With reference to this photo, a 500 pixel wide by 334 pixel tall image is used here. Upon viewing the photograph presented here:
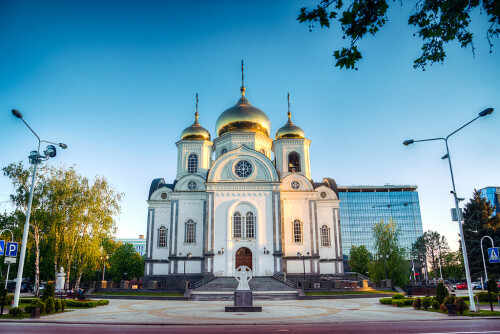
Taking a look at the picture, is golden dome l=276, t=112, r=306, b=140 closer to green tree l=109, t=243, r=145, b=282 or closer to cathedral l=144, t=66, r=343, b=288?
cathedral l=144, t=66, r=343, b=288

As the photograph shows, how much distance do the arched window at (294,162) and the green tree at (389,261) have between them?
11.3 meters

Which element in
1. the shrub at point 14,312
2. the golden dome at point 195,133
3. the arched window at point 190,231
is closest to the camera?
the shrub at point 14,312

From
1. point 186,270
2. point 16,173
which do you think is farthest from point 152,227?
point 16,173

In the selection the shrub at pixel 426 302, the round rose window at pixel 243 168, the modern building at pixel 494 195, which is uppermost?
the modern building at pixel 494 195

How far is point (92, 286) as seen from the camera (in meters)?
31.5

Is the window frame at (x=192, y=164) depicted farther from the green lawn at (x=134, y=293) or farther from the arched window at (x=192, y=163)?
the green lawn at (x=134, y=293)

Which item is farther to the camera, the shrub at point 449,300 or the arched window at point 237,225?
the arched window at point 237,225

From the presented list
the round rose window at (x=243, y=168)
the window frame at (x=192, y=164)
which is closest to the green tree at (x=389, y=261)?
the round rose window at (x=243, y=168)

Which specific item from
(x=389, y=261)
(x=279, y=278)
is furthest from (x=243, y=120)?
(x=389, y=261)

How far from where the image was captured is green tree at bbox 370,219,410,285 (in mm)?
36688

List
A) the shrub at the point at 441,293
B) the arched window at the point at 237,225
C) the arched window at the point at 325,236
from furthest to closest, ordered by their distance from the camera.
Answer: the arched window at the point at 325,236, the arched window at the point at 237,225, the shrub at the point at 441,293

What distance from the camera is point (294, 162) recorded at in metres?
40.9

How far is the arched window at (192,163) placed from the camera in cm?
4061

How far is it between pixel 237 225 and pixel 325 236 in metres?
9.87
